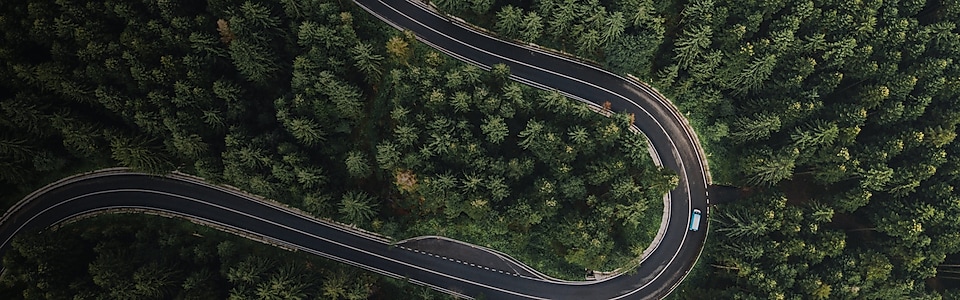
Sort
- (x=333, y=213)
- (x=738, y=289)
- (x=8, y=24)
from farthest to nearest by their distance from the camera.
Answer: (x=333, y=213)
(x=738, y=289)
(x=8, y=24)

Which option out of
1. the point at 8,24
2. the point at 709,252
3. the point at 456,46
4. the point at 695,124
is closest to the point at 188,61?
the point at 8,24

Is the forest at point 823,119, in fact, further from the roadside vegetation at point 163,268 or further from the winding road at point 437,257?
the roadside vegetation at point 163,268

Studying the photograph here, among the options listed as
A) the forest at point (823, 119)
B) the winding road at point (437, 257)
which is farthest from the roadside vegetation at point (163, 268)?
the forest at point (823, 119)

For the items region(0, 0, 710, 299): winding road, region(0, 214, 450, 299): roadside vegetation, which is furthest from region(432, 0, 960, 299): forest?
region(0, 214, 450, 299): roadside vegetation

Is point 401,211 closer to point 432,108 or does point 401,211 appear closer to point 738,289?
point 432,108

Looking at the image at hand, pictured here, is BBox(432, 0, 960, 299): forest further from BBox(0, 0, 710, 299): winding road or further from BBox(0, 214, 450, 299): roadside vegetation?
BBox(0, 214, 450, 299): roadside vegetation

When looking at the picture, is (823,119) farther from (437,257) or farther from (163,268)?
A: (163,268)

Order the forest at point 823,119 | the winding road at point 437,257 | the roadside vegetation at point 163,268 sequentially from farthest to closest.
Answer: the winding road at point 437,257, the forest at point 823,119, the roadside vegetation at point 163,268
